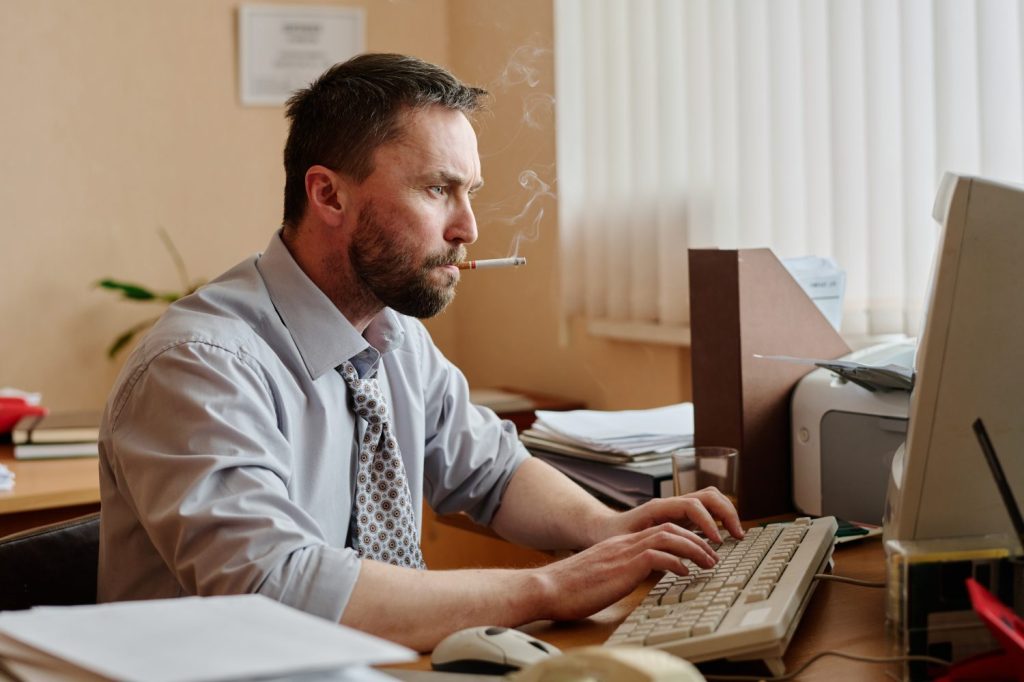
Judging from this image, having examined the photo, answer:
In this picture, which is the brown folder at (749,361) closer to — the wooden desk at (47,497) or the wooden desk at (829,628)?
the wooden desk at (829,628)

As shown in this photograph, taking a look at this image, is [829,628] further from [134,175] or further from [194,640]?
[134,175]

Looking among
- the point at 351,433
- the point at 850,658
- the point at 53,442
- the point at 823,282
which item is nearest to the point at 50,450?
the point at 53,442

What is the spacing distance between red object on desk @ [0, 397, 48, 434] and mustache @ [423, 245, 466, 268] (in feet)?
4.60

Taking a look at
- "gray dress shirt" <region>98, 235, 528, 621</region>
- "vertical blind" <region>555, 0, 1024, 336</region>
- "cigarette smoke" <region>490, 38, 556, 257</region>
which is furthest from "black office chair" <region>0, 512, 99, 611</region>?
"cigarette smoke" <region>490, 38, 556, 257</region>

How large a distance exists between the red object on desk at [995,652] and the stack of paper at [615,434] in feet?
2.77

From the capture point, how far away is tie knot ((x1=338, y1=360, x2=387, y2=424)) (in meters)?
1.45

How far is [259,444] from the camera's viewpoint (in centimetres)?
118

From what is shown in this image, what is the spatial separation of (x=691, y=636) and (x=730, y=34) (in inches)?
66.0

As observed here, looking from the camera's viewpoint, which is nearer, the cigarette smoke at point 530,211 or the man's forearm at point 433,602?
the man's forearm at point 433,602

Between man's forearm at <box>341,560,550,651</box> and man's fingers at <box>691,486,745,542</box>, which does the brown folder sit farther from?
man's forearm at <box>341,560,550,651</box>

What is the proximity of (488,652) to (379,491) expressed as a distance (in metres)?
0.55

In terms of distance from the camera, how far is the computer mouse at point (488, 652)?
924 mm

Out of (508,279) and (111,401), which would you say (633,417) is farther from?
(508,279)

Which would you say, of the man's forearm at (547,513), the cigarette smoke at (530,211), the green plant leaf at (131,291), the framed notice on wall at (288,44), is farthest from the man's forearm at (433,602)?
the framed notice on wall at (288,44)
